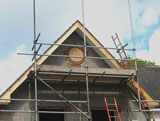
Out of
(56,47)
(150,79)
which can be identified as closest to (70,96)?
(56,47)

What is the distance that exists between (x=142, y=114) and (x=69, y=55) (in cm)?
405

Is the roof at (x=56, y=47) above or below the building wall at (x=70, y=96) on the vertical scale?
above

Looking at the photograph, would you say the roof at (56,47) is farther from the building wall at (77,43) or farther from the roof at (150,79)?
the roof at (150,79)

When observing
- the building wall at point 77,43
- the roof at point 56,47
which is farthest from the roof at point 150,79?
the building wall at point 77,43

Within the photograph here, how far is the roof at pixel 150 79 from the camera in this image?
16.7 metres

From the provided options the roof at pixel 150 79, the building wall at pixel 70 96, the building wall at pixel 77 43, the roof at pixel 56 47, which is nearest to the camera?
the roof at pixel 56 47

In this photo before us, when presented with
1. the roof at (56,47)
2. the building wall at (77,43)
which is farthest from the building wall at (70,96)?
the building wall at (77,43)

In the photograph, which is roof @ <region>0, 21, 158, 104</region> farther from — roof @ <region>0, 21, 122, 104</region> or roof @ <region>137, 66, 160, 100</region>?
roof @ <region>137, 66, 160, 100</region>

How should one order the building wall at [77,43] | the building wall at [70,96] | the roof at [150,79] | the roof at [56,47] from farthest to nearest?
the roof at [150,79]
the building wall at [77,43]
the building wall at [70,96]
the roof at [56,47]

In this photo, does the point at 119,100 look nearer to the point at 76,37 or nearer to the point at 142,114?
the point at 142,114

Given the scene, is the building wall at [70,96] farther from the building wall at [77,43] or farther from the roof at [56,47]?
the building wall at [77,43]

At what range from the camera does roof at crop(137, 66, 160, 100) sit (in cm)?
1667

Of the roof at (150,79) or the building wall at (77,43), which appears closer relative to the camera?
the building wall at (77,43)

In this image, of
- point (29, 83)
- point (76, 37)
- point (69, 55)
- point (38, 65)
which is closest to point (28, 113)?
point (29, 83)
